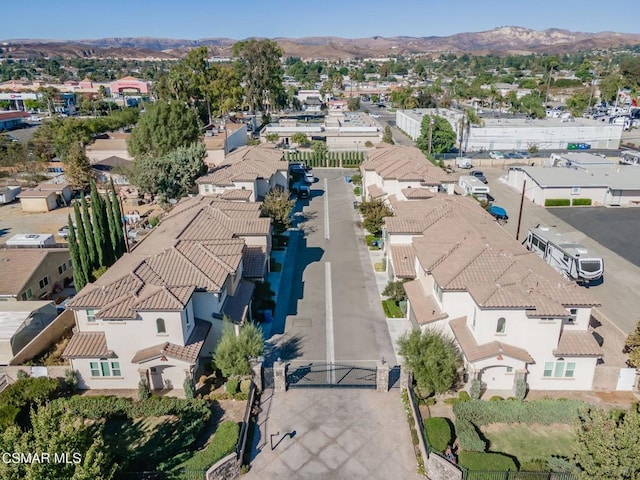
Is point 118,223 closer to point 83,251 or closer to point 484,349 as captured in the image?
point 83,251

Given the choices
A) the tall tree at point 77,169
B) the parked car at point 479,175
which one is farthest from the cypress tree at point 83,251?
the parked car at point 479,175

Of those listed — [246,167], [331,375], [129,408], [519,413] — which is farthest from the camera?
[246,167]

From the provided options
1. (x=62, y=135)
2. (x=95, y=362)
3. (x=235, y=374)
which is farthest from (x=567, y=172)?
(x=62, y=135)

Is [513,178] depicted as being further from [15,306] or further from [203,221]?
[15,306]

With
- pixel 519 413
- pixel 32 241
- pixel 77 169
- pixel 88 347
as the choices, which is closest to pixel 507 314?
pixel 519 413

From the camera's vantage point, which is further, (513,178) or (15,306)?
(513,178)

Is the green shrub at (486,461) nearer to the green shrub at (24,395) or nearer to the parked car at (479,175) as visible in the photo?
the green shrub at (24,395)

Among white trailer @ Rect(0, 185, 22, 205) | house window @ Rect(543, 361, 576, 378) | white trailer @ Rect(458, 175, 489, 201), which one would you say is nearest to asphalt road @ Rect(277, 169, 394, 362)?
house window @ Rect(543, 361, 576, 378)
